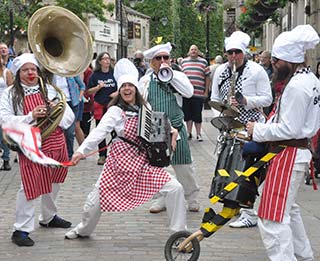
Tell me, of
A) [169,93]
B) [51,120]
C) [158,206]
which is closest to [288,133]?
[51,120]

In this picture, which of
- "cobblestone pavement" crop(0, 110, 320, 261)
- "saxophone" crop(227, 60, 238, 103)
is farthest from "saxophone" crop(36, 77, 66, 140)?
"saxophone" crop(227, 60, 238, 103)

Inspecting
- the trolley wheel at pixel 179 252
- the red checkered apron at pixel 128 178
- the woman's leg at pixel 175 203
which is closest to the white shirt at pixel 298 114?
the trolley wheel at pixel 179 252

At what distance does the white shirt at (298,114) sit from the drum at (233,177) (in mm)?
387

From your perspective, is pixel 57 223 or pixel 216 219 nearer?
pixel 216 219

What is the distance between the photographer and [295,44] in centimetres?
492

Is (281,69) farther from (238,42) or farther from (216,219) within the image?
(238,42)

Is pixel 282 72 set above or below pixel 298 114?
above

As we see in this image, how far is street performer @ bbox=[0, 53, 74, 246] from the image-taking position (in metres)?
6.33

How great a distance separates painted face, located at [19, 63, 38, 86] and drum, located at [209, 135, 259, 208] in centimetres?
199

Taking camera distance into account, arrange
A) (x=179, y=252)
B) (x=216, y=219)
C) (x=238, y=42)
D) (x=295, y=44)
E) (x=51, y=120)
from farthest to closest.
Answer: (x=238, y=42)
(x=51, y=120)
(x=179, y=252)
(x=216, y=219)
(x=295, y=44)

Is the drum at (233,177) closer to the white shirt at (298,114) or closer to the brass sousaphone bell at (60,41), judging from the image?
the white shirt at (298,114)

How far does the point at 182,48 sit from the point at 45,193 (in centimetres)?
6944

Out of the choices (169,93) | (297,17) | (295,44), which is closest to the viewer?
(295,44)

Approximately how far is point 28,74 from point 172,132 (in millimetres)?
1452
